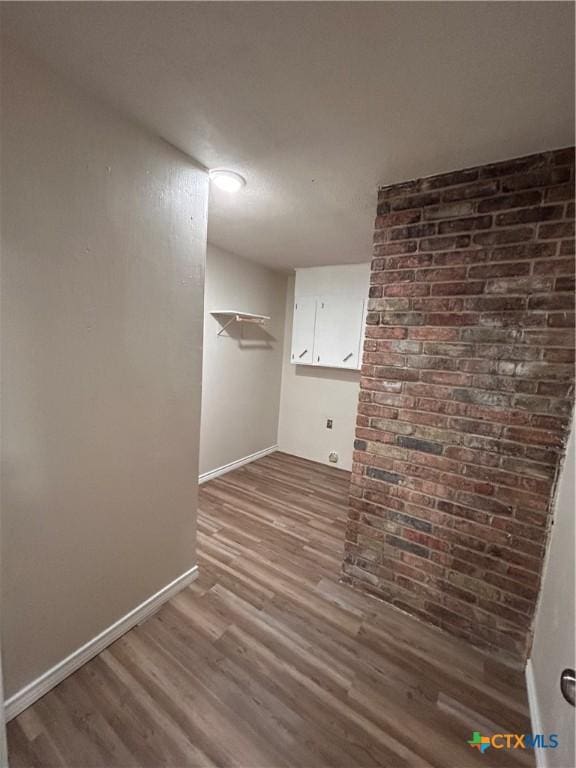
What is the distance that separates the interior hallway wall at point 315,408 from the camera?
3.69 metres

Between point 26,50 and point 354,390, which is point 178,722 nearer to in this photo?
point 26,50

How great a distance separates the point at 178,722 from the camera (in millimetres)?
1187

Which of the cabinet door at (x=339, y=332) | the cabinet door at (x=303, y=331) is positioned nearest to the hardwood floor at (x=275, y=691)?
the cabinet door at (x=339, y=332)

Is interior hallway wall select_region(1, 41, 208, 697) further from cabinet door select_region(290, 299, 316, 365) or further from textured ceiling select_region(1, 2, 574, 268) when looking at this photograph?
cabinet door select_region(290, 299, 316, 365)

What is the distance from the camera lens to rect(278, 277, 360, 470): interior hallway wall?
369 cm

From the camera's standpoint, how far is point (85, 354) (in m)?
1.26

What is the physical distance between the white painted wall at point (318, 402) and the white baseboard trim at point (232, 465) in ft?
0.85

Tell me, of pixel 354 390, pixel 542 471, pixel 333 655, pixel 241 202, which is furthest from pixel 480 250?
pixel 354 390

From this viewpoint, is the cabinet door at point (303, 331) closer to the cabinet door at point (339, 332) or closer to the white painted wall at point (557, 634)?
the cabinet door at point (339, 332)

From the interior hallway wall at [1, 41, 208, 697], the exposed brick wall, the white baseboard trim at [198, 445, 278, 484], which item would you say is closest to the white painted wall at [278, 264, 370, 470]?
the white baseboard trim at [198, 445, 278, 484]

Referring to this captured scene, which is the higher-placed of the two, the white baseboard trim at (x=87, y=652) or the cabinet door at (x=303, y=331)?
the cabinet door at (x=303, y=331)

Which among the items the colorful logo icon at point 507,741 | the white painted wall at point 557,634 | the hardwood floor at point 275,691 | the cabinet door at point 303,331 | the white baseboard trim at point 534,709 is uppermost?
the cabinet door at point 303,331

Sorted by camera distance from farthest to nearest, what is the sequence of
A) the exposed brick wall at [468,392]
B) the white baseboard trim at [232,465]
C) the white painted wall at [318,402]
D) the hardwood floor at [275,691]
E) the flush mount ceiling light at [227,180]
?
1. the white painted wall at [318,402]
2. the white baseboard trim at [232,465]
3. the flush mount ceiling light at [227,180]
4. the exposed brick wall at [468,392]
5. the hardwood floor at [275,691]

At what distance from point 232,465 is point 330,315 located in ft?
6.63
